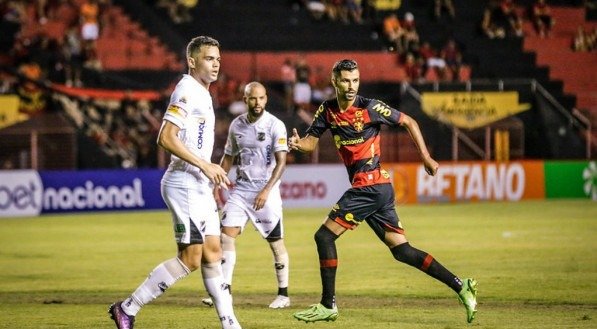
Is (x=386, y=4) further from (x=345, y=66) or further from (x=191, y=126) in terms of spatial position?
(x=191, y=126)

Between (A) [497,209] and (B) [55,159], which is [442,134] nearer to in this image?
(A) [497,209]

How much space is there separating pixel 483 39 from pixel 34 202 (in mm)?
19703

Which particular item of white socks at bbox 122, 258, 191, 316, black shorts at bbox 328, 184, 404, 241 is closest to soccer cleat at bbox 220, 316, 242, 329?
white socks at bbox 122, 258, 191, 316

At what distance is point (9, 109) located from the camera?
31.9 m

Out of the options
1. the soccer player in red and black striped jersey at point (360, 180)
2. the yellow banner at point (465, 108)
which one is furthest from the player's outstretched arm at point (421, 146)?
the yellow banner at point (465, 108)

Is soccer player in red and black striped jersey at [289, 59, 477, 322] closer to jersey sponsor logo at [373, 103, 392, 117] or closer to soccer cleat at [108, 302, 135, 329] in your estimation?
jersey sponsor logo at [373, 103, 392, 117]

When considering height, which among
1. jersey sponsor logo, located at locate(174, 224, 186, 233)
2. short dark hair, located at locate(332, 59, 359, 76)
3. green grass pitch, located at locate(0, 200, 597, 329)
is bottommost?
green grass pitch, located at locate(0, 200, 597, 329)

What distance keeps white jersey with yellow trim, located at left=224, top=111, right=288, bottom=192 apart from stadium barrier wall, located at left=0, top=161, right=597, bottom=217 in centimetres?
1622

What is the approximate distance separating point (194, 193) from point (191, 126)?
0.56 metres

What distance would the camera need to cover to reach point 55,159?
101 feet

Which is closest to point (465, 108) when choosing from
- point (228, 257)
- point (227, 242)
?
point (227, 242)

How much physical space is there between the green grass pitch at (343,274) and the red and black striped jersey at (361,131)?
146 centimetres

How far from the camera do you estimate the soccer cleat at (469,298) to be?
455 inches

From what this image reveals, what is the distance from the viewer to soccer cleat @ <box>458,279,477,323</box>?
37.9ft
